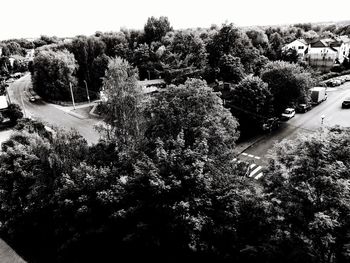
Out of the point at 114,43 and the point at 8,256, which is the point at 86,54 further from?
the point at 8,256

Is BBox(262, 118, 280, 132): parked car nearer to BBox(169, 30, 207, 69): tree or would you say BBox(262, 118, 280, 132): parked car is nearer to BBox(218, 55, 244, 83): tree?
BBox(218, 55, 244, 83): tree

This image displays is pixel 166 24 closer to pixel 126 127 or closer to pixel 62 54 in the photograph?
pixel 62 54

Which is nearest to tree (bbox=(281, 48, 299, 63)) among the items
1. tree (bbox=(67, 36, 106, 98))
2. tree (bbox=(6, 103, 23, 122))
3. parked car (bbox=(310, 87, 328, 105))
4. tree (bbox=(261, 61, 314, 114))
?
parked car (bbox=(310, 87, 328, 105))

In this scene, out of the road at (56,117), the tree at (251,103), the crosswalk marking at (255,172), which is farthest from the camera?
the road at (56,117)

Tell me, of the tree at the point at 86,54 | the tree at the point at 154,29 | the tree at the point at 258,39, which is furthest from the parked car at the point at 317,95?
the tree at the point at 154,29

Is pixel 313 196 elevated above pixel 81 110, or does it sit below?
above

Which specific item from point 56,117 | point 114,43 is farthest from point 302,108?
point 114,43

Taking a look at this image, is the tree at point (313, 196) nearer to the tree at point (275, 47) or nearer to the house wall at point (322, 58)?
the tree at point (275, 47)
